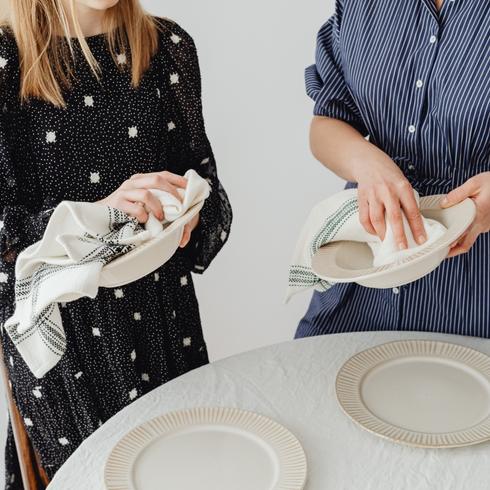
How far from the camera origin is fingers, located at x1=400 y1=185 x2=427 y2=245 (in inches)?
47.3

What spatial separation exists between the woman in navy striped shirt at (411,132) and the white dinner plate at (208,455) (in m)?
0.37

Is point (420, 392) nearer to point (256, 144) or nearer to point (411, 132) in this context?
point (411, 132)

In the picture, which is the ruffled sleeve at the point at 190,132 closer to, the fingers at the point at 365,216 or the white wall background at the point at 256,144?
the fingers at the point at 365,216

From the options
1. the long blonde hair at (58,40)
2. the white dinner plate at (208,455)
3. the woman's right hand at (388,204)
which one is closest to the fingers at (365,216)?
the woman's right hand at (388,204)

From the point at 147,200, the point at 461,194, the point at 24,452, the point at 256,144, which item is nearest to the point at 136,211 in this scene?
the point at 147,200

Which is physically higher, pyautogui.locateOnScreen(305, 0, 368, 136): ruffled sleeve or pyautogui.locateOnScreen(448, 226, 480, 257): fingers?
pyautogui.locateOnScreen(305, 0, 368, 136): ruffled sleeve

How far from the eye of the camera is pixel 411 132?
139 centimetres

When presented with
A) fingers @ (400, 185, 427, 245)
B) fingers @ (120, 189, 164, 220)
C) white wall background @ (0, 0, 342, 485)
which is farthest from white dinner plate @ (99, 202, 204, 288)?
white wall background @ (0, 0, 342, 485)

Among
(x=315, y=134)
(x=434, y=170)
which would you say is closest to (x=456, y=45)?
(x=434, y=170)

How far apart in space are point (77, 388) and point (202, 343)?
12.3 inches

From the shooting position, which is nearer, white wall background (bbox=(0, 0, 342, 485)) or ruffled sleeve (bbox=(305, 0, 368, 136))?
ruffled sleeve (bbox=(305, 0, 368, 136))

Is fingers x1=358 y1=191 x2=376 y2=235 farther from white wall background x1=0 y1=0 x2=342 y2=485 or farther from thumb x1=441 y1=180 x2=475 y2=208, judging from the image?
white wall background x1=0 y1=0 x2=342 y2=485

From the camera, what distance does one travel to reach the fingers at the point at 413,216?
3.94ft

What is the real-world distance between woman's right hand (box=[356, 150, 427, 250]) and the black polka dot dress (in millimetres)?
360
